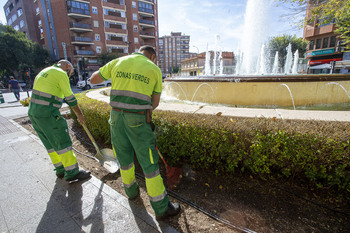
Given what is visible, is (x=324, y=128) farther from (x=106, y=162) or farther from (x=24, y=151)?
(x=24, y=151)

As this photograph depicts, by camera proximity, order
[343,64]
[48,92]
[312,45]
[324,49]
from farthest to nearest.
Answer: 1. [312,45]
2. [324,49]
3. [343,64]
4. [48,92]

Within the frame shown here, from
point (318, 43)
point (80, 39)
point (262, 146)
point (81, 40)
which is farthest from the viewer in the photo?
point (81, 40)

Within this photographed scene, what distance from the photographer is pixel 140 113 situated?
2164 millimetres

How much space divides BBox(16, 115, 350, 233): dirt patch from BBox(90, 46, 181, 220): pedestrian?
0.35 meters

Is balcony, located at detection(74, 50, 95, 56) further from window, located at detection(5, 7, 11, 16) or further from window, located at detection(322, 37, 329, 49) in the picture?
window, located at detection(322, 37, 329, 49)

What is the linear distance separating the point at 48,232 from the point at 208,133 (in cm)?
230

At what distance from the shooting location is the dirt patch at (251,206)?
7.00ft

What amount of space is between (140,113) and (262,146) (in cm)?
160

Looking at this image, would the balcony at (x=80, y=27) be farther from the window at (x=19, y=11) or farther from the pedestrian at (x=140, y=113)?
the pedestrian at (x=140, y=113)

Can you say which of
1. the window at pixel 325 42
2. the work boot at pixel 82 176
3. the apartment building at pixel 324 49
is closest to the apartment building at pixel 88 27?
the work boot at pixel 82 176

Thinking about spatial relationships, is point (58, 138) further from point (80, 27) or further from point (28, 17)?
point (28, 17)

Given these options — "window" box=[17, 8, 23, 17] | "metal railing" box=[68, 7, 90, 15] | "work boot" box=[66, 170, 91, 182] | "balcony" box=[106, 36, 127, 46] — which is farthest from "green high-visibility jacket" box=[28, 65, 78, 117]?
"window" box=[17, 8, 23, 17]

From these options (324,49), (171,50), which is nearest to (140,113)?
(324,49)

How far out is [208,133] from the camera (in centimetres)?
270
